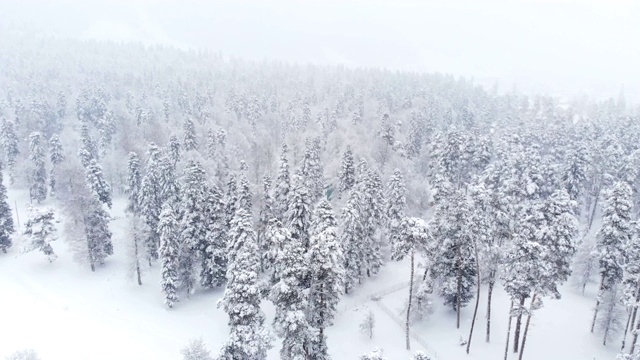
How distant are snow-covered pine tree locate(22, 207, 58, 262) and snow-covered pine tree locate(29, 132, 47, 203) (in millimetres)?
21424

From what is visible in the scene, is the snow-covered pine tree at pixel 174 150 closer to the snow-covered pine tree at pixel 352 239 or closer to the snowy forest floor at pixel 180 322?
the snowy forest floor at pixel 180 322

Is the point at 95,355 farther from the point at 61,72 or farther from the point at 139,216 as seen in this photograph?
the point at 61,72

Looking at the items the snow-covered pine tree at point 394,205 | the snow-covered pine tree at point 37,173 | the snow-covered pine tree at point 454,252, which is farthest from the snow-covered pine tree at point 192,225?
the snow-covered pine tree at point 37,173

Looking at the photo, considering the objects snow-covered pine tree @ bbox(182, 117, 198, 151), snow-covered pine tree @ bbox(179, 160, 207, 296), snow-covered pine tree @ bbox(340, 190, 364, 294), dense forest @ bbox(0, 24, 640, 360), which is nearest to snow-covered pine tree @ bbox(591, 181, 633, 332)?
dense forest @ bbox(0, 24, 640, 360)

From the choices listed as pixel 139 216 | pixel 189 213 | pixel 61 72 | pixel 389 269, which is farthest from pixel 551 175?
pixel 61 72

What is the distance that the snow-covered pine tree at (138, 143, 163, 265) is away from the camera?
54.7 metres

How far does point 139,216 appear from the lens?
56.7 m

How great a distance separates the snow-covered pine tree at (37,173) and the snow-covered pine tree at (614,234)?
3248 inches

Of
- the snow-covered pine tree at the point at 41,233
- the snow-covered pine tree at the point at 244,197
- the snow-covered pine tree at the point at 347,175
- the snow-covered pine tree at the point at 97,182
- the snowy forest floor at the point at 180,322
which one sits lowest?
the snowy forest floor at the point at 180,322

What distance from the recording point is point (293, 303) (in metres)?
29.0

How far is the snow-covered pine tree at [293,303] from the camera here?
28641 millimetres

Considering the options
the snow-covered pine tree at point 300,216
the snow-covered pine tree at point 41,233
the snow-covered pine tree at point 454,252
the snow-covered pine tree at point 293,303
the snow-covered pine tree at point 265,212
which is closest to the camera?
the snow-covered pine tree at point 293,303

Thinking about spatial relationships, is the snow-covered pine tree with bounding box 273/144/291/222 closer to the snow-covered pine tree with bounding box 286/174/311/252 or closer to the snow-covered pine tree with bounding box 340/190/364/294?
the snow-covered pine tree with bounding box 286/174/311/252

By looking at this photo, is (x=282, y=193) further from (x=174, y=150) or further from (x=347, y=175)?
(x=174, y=150)
